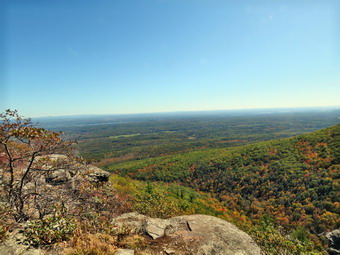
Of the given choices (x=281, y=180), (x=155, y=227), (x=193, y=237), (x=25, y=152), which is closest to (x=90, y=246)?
(x=155, y=227)

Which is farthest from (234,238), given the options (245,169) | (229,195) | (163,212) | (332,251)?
(245,169)

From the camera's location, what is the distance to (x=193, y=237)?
658 centimetres

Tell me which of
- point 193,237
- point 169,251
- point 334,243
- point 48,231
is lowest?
point 334,243

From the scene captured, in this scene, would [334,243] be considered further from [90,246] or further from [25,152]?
[25,152]

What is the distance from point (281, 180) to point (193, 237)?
34553 mm

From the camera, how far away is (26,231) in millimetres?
4891

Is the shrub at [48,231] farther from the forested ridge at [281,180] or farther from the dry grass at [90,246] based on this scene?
the forested ridge at [281,180]

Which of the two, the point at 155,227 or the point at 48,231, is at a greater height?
the point at 48,231

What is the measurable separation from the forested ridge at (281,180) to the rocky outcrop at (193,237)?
19.1m

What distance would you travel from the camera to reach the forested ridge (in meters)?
23.9

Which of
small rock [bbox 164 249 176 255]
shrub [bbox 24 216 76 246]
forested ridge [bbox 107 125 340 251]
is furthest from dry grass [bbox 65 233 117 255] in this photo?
forested ridge [bbox 107 125 340 251]

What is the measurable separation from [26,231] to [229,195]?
37.1 m

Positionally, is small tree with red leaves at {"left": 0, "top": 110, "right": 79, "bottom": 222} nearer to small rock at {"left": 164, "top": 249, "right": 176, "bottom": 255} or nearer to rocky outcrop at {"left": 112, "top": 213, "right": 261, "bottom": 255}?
rocky outcrop at {"left": 112, "top": 213, "right": 261, "bottom": 255}

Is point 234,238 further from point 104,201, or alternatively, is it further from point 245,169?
point 245,169
